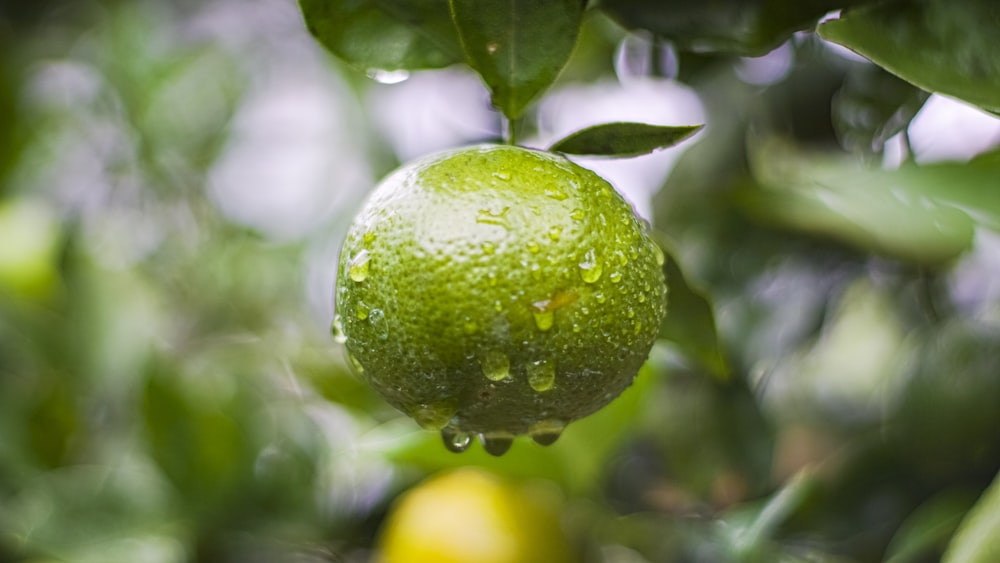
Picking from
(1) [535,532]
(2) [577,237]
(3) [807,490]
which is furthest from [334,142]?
(2) [577,237]

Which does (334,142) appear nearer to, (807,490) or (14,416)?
(14,416)

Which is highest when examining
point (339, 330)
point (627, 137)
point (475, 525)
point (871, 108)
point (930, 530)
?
point (627, 137)

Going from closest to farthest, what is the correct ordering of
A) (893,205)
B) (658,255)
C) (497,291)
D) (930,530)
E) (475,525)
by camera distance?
(497,291) < (658,255) < (930,530) < (893,205) < (475,525)

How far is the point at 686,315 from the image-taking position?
31.7 inches

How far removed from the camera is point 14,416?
5.16 feet

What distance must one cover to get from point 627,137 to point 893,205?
0.52 meters

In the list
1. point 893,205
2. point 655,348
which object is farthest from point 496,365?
point 893,205

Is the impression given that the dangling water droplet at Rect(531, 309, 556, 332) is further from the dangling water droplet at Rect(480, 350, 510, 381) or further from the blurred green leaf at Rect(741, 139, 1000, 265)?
the blurred green leaf at Rect(741, 139, 1000, 265)

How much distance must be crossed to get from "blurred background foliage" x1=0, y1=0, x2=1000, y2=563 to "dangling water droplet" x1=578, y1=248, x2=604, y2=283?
0.55 feet

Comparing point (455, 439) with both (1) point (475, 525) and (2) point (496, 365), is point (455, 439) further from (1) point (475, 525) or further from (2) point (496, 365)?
Result: (1) point (475, 525)

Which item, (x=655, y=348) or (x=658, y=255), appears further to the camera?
(x=655, y=348)

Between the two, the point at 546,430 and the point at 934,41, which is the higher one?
the point at 934,41

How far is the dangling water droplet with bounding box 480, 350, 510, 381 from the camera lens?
2.06 feet

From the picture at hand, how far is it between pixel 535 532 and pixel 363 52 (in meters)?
0.73
